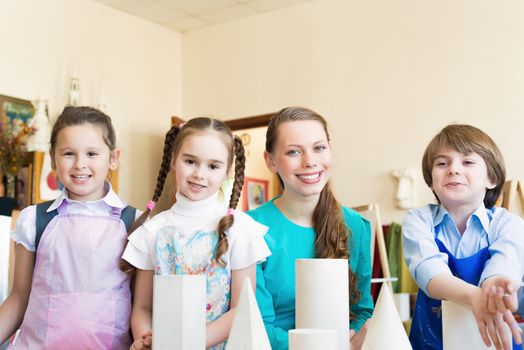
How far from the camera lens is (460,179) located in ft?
4.45

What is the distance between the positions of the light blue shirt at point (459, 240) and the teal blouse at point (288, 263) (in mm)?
241

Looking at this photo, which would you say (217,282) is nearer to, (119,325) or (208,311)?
(208,311)

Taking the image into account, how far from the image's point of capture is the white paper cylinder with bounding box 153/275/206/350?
86 cm

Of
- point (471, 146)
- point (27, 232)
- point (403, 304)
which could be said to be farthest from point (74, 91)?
point (471, 146)

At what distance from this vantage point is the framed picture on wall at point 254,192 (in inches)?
234

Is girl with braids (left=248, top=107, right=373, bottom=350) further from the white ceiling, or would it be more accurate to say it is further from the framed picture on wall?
the framed picture on wall

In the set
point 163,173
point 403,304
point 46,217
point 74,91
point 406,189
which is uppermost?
point 74,91

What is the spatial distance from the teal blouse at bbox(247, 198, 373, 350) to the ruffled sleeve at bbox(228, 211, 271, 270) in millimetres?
85

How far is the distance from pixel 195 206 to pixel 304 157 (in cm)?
A: 25

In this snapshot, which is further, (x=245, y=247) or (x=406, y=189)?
(x=406, y=189)

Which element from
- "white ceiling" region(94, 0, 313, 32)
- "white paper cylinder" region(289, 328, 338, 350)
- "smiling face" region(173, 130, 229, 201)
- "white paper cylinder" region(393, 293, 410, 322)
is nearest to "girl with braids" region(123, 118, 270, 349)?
"smiling face" region(173, 130, 229, 201)

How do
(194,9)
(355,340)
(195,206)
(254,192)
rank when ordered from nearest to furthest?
(355,340), (195,206), (194,9), (254,192)

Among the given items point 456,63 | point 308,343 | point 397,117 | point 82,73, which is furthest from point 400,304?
point 308,343

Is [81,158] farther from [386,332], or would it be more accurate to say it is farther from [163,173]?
[386,332]
